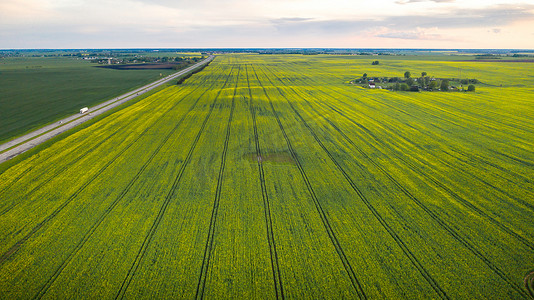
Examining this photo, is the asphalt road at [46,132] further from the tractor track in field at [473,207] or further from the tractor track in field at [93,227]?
the tractor track in field at [473,207]

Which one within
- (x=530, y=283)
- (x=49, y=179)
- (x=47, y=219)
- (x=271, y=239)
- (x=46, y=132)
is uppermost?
(x=46, y=132)

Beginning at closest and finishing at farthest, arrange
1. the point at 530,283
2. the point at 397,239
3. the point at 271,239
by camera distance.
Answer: the point at 530,283 → the point at 397,239 → the point at 271,239

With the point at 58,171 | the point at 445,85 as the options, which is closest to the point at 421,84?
the point at 445,85

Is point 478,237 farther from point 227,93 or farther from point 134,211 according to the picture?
point 227,93

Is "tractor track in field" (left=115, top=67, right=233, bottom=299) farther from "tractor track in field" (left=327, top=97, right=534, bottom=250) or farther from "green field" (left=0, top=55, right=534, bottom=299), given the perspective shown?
"tractor track in field" (left=327, top=97, right=534, bottom=250)

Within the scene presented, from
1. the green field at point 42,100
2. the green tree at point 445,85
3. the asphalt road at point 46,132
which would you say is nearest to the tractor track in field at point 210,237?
the asphalt road at point 46,132

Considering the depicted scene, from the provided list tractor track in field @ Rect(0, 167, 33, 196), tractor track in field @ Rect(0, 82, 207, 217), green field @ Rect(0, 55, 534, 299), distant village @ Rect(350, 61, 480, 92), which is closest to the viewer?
green field @ Rect(0, 55, 534, 299)

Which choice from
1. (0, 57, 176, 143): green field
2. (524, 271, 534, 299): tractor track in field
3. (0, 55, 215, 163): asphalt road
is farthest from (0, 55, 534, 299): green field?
(0, 57, 176, 143): green field

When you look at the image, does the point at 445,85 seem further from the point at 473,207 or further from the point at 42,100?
the point at 42,100

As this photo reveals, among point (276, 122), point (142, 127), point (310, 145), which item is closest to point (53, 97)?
point (142, 127)

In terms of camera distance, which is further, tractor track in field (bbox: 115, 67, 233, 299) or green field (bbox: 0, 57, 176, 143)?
green field (bbox: 0, 57, 176, 143)
